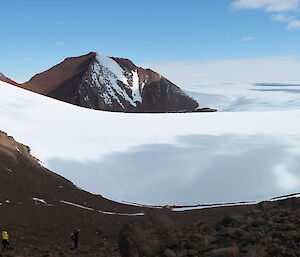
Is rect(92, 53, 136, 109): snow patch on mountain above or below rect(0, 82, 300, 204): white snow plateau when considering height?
above

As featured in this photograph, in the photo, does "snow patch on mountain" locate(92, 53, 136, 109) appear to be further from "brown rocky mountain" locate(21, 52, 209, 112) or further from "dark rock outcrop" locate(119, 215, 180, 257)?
"dark rock outcrop" locate(119, 215, 180, 257)

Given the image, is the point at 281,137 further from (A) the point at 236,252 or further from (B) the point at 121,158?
(A) the point at 236,252

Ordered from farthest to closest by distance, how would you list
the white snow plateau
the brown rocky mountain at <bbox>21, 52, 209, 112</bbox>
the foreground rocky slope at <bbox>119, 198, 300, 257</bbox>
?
the brown rocky mountain at <bbox>21, 52, 209, 112</bbox>
the white snow plateau
the foreground rocky slope at <bbox>119, 198, 300, 257</bbox>

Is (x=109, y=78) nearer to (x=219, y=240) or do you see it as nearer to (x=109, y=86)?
(x=109, y=86)

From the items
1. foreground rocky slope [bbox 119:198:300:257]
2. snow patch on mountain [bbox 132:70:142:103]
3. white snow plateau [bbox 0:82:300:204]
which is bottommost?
foreground rocky slope [bbox 119:198:300:257]

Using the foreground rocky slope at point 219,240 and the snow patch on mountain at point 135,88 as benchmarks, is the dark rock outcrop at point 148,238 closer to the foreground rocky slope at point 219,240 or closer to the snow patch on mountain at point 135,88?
the foreground rocky slope at point 219,240

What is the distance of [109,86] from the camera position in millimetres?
106062

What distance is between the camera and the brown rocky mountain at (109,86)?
101 metres

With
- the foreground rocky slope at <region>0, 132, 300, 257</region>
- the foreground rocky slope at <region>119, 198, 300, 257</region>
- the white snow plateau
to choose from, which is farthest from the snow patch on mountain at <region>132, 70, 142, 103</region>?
the foreground rocky slope at <region>119, 198, 300, 257</region>

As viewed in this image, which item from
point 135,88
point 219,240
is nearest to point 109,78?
point 135,88

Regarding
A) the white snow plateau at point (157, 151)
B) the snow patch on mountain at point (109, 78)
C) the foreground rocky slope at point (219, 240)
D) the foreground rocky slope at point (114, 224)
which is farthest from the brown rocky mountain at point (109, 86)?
the foreground rocky slope at point (219, 240)

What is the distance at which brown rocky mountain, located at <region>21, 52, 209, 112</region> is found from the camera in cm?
10125

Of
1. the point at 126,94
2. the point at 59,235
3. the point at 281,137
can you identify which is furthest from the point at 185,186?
the point at 126,94

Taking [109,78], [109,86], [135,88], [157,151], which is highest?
[109,78]
